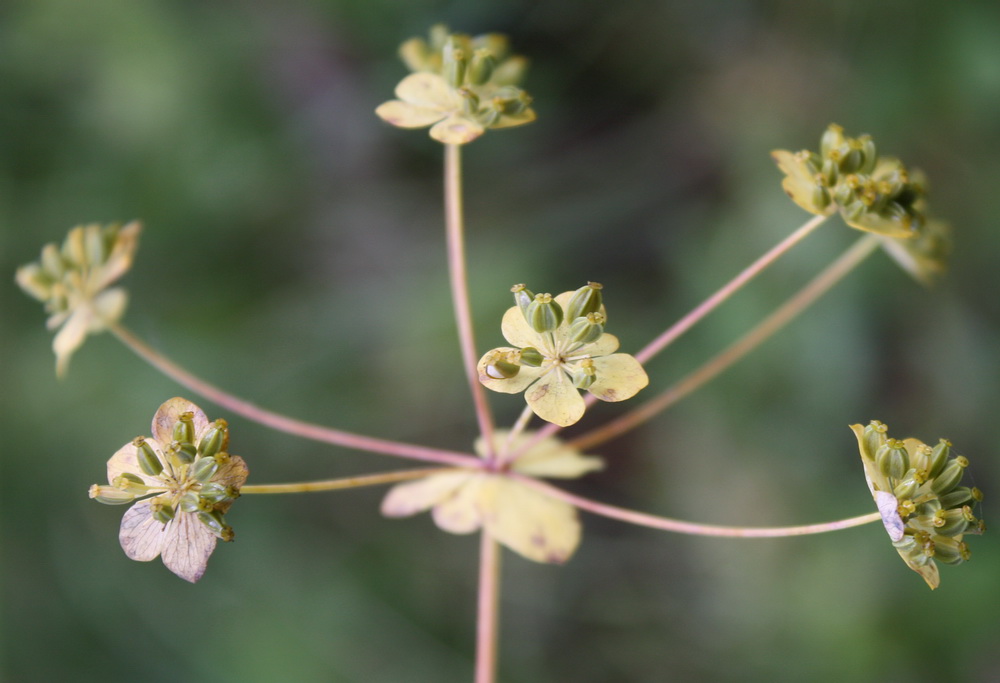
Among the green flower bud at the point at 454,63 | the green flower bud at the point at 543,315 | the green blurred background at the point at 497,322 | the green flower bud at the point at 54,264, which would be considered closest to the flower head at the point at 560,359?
the green flower bud at the point at 543,315

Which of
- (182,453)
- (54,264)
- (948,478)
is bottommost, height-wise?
(182,453)

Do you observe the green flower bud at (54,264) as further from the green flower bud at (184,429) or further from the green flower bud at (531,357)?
the green flower bud at (531,357)

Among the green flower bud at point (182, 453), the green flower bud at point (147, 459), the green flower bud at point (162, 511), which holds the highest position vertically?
the green flower bud at point (182, 453)

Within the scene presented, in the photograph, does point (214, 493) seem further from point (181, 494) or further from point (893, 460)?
point (893, 460)

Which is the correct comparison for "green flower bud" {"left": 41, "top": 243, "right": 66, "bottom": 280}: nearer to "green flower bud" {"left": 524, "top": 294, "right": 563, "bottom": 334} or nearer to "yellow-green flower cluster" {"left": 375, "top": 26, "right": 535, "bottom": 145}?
"yellow-green flower cluster" {"left": 375, "top": 26, "right": 535, "bottom": 145}

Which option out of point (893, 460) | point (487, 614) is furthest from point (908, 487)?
point (487, 614)

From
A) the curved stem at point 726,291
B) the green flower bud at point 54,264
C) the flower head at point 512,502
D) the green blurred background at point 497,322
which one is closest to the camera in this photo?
the curved stem at point 726,291

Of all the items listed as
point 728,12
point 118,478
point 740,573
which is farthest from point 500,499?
point 728,12
